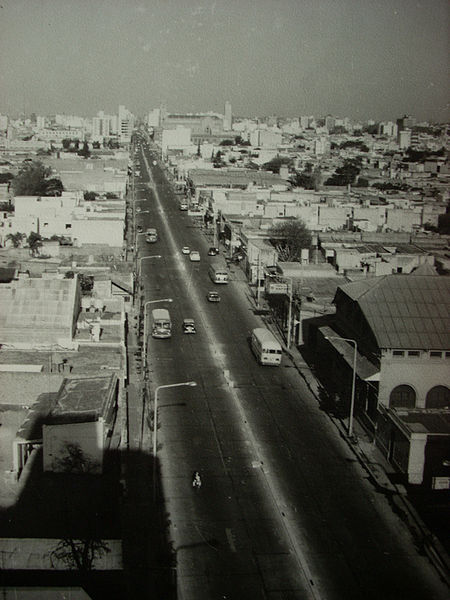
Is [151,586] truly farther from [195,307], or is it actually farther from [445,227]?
[445,227]

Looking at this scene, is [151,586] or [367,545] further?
[367,545]

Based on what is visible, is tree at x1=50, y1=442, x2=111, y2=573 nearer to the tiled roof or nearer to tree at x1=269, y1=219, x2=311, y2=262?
the tiled roof

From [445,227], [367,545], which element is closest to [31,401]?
[367,545]

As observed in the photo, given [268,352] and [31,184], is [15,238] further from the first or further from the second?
[31,184]

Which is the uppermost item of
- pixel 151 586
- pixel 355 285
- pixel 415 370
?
pixel 355 285

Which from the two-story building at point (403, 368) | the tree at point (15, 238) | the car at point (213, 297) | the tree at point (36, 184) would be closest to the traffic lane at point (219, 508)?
the two-story building at point (403, 368)

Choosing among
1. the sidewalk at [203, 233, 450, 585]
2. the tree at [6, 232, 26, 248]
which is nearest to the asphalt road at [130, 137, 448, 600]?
the sidewalk at [203, 233, 450, 585]

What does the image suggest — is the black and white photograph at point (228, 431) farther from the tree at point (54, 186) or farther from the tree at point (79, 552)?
the tree at point (54, 186)
